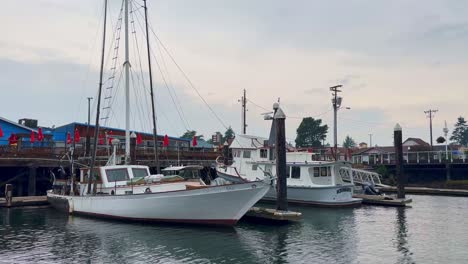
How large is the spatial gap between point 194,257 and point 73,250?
521 cm

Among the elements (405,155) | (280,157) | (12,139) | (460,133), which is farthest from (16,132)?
(460,133)

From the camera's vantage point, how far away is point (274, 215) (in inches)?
875

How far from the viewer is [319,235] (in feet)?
65.1

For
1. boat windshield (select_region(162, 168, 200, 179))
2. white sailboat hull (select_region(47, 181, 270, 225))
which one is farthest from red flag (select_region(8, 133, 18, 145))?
boat windshield (select_region(162, 168, 200, 179))

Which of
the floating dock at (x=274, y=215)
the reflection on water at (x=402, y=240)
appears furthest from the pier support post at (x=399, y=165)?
the floating dock at (x=274, y=215)

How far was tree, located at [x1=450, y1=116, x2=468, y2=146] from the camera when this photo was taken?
12586 cm

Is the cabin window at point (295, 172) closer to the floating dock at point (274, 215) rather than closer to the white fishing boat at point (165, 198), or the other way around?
the floating dock at point (274, 215)

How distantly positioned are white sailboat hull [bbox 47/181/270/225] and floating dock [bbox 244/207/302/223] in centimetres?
175

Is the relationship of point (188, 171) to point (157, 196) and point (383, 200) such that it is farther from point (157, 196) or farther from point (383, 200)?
point (383, 200)

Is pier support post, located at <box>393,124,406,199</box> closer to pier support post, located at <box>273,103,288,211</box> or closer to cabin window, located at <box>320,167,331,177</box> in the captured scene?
cabin window, located at <box>320,167,331,177</box>

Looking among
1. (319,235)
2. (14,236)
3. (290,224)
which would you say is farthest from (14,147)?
(319,235)

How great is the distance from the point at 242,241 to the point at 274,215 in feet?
14.6

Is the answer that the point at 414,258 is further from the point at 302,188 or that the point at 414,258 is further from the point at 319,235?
the point at 302,188

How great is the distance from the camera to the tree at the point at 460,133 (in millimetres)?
125863
